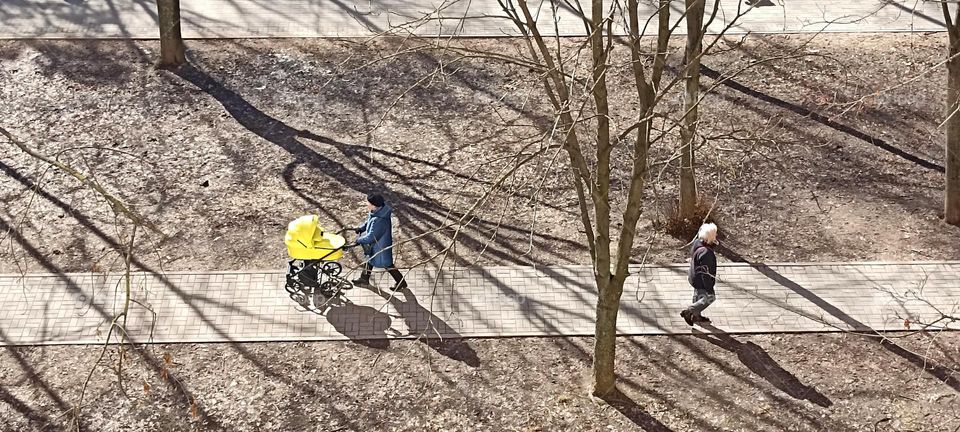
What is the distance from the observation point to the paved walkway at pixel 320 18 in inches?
656

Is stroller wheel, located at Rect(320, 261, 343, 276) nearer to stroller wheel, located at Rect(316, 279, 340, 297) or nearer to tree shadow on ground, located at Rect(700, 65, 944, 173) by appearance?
stroller wheel, located at Rect(316, 279, 340, 297)

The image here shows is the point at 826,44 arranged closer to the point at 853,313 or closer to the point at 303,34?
the point at 853,313

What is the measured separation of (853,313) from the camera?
10.4m

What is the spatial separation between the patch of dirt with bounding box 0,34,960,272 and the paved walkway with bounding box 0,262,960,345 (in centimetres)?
34

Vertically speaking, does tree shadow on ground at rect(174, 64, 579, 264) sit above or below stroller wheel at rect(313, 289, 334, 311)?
above

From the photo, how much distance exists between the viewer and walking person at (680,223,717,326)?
380 inches

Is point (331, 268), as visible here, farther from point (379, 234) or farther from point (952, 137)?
point (952, 137)

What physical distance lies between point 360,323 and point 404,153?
3778 millimetres

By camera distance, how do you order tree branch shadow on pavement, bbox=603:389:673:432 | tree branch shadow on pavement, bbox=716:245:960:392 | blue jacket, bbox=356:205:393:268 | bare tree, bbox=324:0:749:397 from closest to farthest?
bare tree, bbox=324:0:749:397 → tree branch shadow on pavement, bbox=603:389:673:432 → tree branch shadow on pavement, bbox=716:245:960:392 → blue jacket, bbox=356:205:393:268

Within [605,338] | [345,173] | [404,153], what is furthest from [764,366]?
[345,173]

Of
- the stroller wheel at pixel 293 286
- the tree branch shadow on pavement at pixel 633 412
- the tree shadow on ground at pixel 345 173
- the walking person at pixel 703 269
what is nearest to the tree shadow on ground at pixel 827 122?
the walking person at pixel 703 269

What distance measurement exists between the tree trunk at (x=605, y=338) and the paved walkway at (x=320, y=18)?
8.51 metres

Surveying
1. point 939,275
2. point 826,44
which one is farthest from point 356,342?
point 826,44

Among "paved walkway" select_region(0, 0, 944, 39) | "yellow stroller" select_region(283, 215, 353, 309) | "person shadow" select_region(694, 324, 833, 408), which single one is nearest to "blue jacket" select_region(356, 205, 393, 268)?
"yellow stroller" select_region(283, 215, 353, 309)
